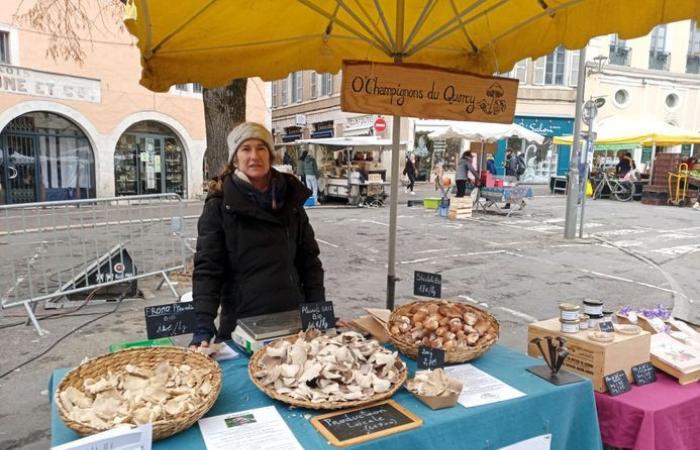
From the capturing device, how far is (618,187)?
19578mm

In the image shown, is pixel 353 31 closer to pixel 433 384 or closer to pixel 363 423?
pixel 433 384

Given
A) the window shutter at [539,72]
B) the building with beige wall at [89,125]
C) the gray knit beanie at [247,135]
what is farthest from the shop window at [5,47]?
the window shutter at [539,72]

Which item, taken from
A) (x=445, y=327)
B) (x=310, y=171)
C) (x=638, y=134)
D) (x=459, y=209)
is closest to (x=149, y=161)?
(x=310, y=171)

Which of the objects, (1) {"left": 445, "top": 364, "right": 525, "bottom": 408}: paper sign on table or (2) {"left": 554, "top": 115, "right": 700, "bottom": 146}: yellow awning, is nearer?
(1) {"left": 445, "top": 364, "right": 525, "bottom": 408}: paper sign on table

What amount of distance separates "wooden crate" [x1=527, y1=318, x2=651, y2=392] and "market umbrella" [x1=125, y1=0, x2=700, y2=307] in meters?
1.25

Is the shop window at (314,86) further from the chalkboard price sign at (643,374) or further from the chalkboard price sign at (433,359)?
the chalkboard price sign at (433,359)

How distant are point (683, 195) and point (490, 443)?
1944 cm

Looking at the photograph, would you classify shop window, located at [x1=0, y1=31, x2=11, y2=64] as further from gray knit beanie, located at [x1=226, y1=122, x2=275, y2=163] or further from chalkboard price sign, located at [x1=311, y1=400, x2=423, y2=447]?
chalkboard price sign, located at [x1=311, y1=400, x2=423, y2=447]

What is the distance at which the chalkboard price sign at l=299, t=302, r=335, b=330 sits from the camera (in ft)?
7.84

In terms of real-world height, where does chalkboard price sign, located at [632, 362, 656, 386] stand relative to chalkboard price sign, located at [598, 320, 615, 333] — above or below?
below

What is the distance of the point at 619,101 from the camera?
93.4 ft

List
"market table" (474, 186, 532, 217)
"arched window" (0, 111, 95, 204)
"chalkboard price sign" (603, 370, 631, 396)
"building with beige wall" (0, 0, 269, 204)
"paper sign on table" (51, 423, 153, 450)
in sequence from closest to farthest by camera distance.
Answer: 1. "paper sign on table" (51, 423, 153, 450)
2. "chalkboard price sign" (603, 370, 631, 396)
3. "market table" (474, 186, 532, 217)
4. "building with beige wall" (0, 0, 269, 204)
5. "arched window" (0, 111, 95, 204)

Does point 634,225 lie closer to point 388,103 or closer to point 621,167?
point 621,167

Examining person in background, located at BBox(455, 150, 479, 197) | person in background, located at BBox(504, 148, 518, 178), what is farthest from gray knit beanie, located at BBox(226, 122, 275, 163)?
person in background, located at BBox(504, 148, 518, 178)
